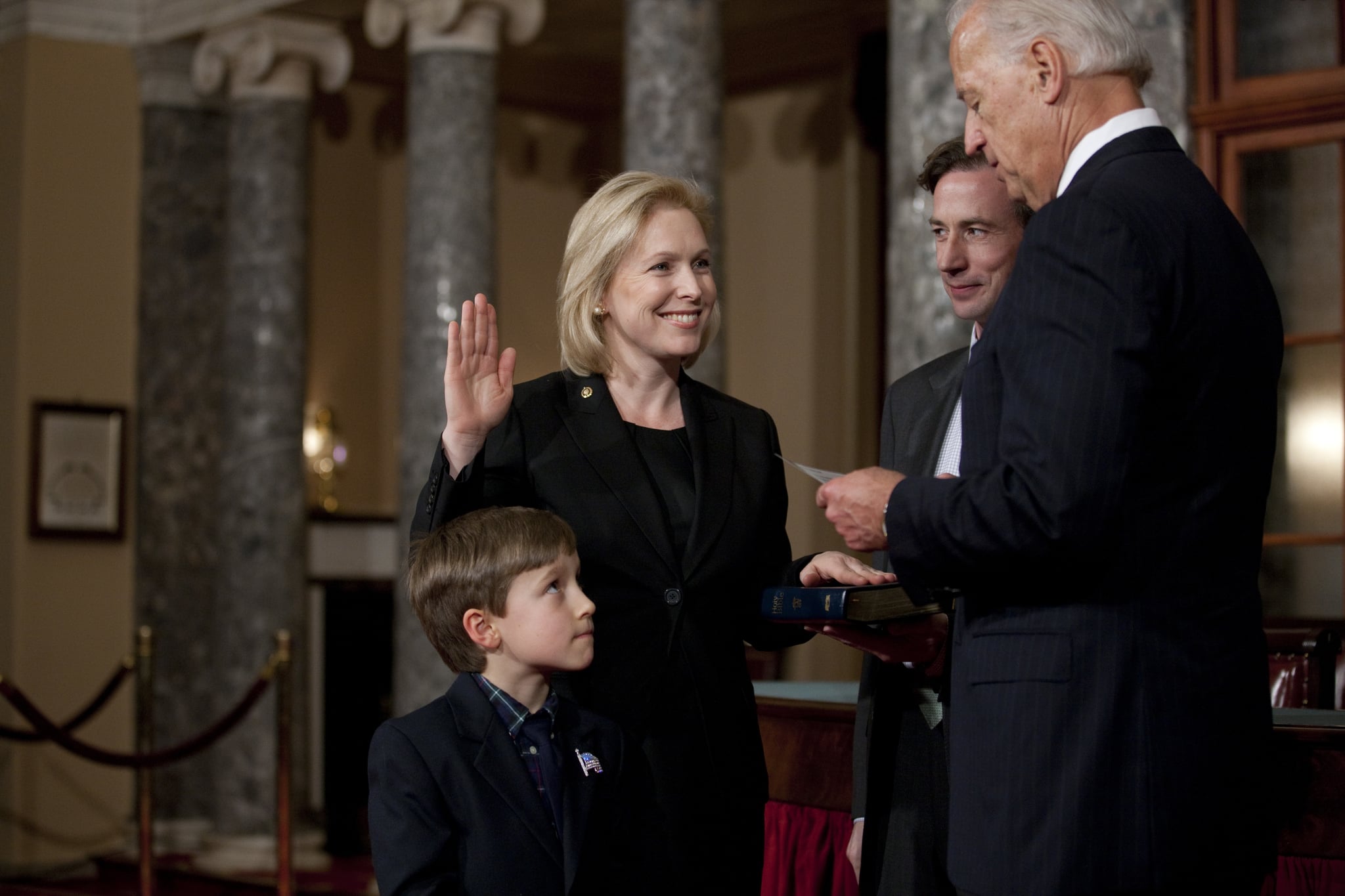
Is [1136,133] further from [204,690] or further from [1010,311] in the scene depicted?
[204,690]

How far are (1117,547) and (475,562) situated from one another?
1080mm

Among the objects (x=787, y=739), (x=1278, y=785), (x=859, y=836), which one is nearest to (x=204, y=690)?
(x=787, y=739)

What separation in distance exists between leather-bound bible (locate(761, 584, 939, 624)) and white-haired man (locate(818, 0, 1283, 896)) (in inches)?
14.1

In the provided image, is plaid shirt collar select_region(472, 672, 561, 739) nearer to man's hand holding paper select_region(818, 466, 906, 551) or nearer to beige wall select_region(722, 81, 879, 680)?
man's hand holding paper select_region(818, 466, 906, 551)

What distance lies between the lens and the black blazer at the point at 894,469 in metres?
2.71

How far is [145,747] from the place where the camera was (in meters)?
6.79

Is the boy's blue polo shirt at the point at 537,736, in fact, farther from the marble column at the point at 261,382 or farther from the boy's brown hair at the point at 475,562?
the marble column at the point at 261,382

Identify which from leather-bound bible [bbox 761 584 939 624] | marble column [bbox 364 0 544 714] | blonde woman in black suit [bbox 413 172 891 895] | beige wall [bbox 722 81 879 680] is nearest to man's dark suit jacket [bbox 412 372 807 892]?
blonde woman in black suit [bbox 413 172 891 895]

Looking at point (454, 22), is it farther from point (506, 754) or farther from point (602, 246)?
point (506, 754)

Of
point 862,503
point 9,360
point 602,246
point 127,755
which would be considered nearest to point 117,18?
point 9,360

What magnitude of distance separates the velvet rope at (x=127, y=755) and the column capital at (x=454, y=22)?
3.13 m

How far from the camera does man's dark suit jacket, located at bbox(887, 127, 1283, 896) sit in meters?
1.88

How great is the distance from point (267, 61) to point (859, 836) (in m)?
6.85

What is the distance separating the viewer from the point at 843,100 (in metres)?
Result: 10.1
